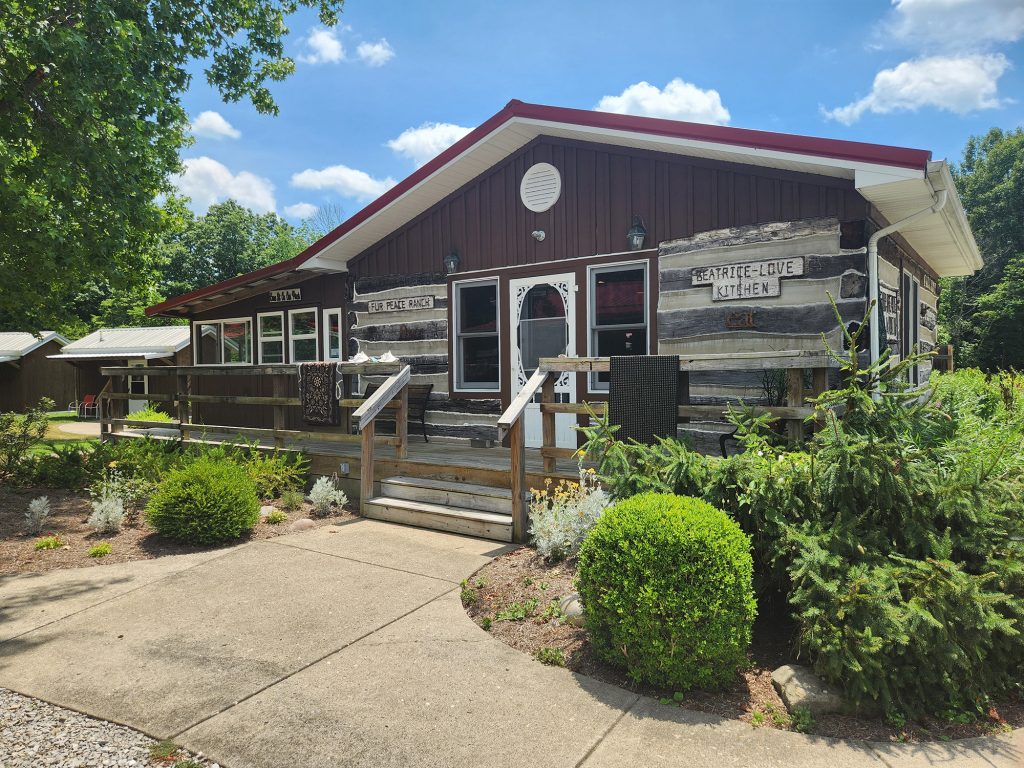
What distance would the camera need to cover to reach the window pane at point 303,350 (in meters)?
11.1

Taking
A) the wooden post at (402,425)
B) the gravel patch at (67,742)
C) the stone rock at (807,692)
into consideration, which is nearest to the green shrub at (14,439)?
the wooden post at (402,425)

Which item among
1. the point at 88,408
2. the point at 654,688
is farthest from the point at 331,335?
the point at 88,408

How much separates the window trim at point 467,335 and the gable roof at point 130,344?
15.0 meters

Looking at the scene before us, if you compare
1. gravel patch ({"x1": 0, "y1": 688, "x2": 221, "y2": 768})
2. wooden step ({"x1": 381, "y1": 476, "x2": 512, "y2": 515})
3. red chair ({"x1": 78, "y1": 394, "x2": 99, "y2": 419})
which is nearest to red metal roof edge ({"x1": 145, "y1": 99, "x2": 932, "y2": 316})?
wooden step ({"x1": 381, "y1": 476, "x2": 512, "y2": 515})

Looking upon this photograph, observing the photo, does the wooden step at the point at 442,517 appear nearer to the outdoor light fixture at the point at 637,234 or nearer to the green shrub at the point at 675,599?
the green shrub at the point at 675,599

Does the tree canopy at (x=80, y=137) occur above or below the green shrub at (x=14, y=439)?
above

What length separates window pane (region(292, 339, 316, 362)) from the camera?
11.1 meters

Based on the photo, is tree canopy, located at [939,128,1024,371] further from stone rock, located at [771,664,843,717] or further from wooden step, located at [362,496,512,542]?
stone rock, located at [771,664,843,717]

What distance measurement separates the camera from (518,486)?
555 centimetres

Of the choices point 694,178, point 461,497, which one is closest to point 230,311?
point 461,497

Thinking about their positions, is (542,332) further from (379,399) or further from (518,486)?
(518,486)

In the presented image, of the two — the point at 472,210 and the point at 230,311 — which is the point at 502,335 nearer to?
the point at 472,210

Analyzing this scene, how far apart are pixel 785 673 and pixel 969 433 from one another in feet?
7.28

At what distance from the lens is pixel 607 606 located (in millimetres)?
3221
